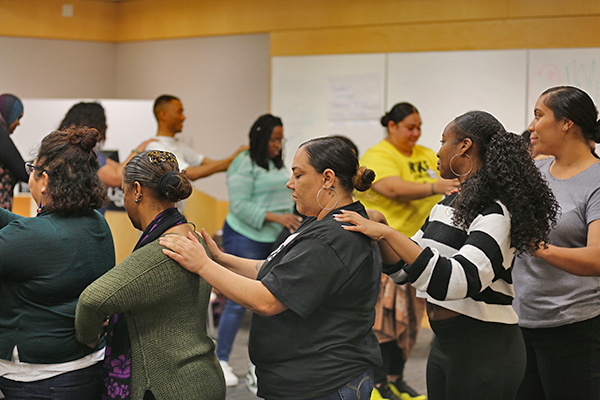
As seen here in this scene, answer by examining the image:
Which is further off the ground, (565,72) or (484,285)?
(565,72)

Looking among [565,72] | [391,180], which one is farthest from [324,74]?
Answer: [391,180]

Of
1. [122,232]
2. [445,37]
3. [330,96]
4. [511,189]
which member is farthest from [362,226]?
[330,96]

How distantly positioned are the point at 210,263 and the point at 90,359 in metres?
0.55

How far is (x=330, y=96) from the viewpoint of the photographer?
5.47 metres

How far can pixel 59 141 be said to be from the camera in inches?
68.4

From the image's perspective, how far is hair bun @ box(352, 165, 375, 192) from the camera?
5.45 feet

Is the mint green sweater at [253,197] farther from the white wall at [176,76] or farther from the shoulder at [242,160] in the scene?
the white wall at [176,76]

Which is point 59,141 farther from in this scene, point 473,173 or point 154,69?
point 154,69

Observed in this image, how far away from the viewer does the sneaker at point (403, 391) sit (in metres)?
3.23

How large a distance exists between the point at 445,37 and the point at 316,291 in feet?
13.4

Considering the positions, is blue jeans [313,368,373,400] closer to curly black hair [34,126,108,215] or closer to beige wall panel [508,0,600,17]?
curly black hair [34,126,108,215]

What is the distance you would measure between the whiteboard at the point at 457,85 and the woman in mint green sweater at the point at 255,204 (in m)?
1.91

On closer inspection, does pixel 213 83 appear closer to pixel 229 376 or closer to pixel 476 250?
pixel 229 376

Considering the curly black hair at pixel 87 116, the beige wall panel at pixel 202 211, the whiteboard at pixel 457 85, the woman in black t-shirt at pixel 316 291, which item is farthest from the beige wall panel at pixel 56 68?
the woman in black t-shirt at pixel 316 291
